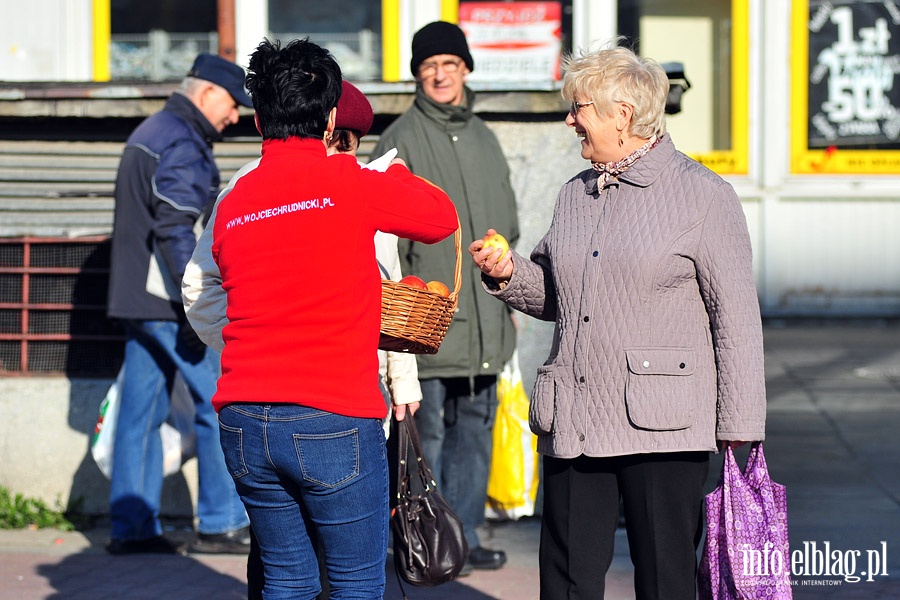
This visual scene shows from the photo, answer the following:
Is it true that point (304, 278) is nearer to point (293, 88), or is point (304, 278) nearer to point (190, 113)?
point (293, 88)

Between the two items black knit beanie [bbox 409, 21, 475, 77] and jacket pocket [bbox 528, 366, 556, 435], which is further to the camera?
black knit beanie [bbox 409, 21, 475, 77]

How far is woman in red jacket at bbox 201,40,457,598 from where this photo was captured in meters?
2.86

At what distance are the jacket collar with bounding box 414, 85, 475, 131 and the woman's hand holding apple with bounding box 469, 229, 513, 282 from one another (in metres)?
1.59

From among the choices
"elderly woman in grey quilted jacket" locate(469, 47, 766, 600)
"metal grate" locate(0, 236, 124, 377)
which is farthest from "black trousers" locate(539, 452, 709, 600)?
"metal grate" locate(0, 236, 124, 377)

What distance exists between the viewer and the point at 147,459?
535 centimetres

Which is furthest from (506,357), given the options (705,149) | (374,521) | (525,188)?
(705,149)

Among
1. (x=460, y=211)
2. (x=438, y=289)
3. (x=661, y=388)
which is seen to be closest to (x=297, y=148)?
(x=438, y=289)

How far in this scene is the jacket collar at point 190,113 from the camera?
523cm

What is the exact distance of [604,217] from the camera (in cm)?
343

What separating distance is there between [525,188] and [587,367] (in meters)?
2.32

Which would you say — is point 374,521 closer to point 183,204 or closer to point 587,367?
point 587,367

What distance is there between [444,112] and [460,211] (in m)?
0.40

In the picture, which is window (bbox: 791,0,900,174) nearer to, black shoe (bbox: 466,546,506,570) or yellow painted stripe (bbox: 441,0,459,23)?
yellow painted stripe (bbox: 441,0,459,23)

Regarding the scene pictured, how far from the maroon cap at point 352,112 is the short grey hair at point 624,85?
0.57 m
